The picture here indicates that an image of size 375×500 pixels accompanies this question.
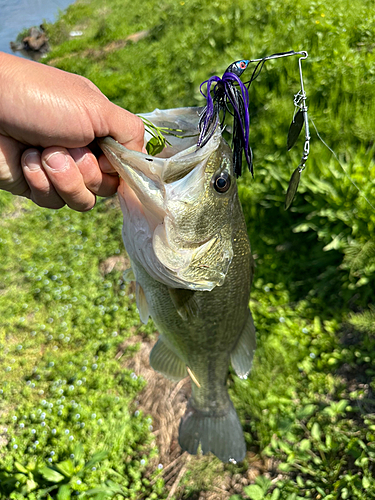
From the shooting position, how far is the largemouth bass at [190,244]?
54.2 inches

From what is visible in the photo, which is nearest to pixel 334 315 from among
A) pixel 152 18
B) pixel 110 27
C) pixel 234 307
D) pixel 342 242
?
pixel 342 242

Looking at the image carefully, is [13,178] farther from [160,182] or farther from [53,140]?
[160,182]

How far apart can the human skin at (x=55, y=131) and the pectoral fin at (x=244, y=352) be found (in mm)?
1101

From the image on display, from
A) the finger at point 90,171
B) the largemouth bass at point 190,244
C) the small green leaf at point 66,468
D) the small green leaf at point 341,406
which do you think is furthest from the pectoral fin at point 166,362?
the small green leaf at point 341,406

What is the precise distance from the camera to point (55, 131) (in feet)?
4.67

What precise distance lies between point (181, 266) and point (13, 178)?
2.69ft

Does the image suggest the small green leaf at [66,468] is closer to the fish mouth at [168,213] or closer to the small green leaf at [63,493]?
the small green leaf at [63,493]

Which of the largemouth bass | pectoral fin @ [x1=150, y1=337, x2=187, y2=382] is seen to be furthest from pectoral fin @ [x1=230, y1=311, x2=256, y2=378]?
pectoral fin @ [x1=150, y1=337, x2=187, y2=382]

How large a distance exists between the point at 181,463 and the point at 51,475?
1027mm

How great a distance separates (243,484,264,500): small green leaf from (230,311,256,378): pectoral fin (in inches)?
40.2

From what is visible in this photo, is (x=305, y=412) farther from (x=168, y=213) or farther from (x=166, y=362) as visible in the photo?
(x=168, y=213)

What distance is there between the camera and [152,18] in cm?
864

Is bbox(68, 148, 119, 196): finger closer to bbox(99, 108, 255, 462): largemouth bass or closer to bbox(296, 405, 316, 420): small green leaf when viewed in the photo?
bbox(99, 108, 255, 462): largemouth bass

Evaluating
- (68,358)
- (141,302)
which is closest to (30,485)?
(68,358)
